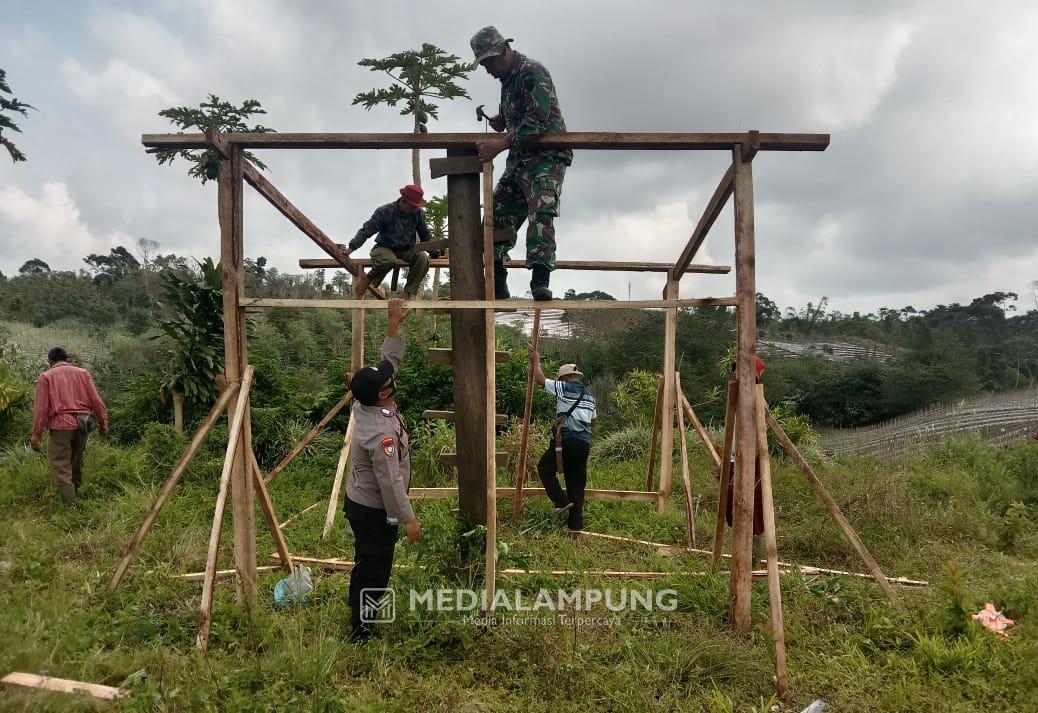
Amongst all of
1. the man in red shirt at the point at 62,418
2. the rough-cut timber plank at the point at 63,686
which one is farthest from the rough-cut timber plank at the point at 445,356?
the man in red shirt at the point at 62,418

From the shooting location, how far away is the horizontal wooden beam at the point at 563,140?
3785 millimetres

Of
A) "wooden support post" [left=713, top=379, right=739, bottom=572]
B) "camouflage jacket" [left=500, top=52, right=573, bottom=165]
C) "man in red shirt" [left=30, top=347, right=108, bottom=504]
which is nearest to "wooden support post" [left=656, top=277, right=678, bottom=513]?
"wooden support post" [left=713, top=379, right=739, bottom=572]

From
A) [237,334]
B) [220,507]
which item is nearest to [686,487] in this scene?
[220,507]

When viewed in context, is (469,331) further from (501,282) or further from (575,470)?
(575,470)

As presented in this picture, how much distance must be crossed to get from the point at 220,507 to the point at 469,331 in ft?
6.36

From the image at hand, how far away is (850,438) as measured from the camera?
1392 cm

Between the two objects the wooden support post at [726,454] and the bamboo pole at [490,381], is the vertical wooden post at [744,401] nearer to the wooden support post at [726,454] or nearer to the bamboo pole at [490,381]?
the wooden support post at [726,454]

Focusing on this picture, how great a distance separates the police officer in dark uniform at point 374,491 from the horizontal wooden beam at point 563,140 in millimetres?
1488

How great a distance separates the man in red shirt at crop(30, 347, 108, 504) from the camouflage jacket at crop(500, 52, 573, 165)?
211 inches

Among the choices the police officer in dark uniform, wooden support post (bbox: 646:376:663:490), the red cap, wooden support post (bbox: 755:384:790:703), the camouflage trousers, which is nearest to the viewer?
wooden support post (bbox: 755:384:790:703)

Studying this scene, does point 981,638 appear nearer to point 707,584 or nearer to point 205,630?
point 707,584

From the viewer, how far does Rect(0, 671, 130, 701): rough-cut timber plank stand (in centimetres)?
290

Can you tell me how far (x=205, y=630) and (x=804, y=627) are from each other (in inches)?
148

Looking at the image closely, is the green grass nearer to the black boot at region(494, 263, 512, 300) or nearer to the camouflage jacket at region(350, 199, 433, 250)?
the black boot at region(494, 263, 512, 300)
